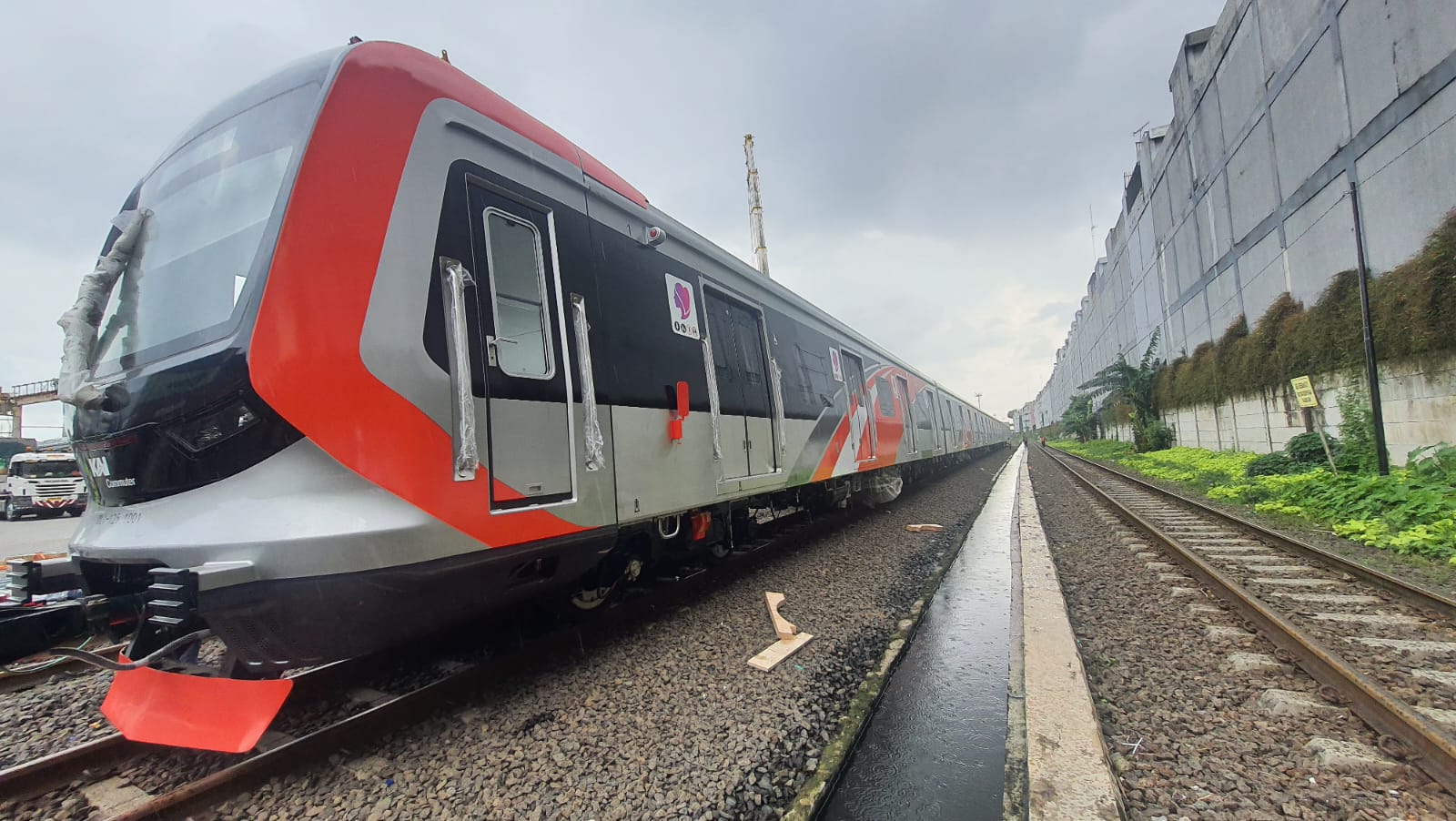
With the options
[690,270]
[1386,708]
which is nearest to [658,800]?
[1386,708]

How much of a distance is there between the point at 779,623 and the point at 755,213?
21631 mm

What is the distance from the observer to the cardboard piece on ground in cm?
371

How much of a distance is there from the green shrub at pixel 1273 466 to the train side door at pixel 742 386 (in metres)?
10.6

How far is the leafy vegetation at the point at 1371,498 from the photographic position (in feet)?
17.9

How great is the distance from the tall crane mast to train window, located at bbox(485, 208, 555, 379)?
20.1m

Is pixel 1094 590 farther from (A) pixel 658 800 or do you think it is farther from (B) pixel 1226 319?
(B) pixel 1226 319

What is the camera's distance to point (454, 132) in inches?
102

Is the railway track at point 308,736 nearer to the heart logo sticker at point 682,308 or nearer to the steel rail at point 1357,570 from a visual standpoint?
the heart logo sticker at point 682,308

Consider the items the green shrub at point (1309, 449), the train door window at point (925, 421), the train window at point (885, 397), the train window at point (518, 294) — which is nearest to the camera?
the train window at point (518, 294)

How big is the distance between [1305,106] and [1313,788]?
14.9 metres

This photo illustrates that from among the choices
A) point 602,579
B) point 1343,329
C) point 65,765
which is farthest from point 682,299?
point 1343,329

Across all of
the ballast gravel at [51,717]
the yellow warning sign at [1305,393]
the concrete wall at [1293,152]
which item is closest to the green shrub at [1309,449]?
the concrete wall at [1293,152]

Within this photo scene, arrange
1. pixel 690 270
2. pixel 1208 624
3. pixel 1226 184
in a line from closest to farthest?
1. pixel 1208 624
2. pixel 690 270
3. pixel 1226 184

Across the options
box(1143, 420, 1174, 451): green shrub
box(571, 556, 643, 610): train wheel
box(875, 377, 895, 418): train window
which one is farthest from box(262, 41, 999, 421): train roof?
box(1143, 420, 1174, 451): green shrub
